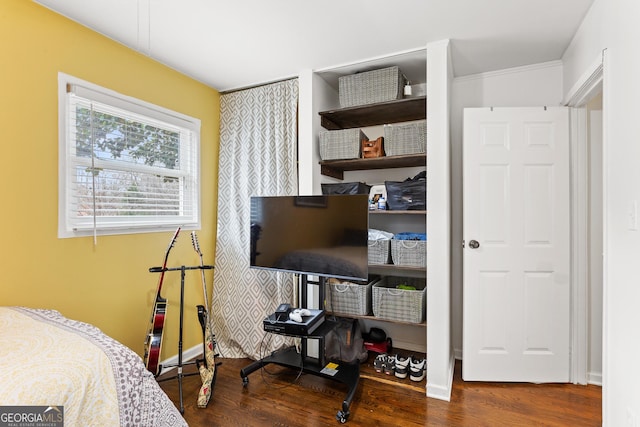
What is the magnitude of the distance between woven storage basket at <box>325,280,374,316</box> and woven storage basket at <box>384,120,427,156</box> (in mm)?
1076

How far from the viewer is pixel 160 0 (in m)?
1.87

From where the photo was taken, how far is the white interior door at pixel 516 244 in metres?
2.43

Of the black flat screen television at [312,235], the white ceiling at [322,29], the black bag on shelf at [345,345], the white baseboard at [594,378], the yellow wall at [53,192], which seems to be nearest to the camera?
the yellow wall at [53,192]

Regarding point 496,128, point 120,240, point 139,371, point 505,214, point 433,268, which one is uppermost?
point 496,128

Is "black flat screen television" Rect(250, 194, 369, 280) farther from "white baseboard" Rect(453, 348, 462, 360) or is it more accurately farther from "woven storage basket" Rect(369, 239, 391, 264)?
"white baseboard" Rect(453, 348, 462, 360)

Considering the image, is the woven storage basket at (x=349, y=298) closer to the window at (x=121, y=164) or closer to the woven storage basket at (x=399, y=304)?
the woven storage basket at (x=399, y=304)

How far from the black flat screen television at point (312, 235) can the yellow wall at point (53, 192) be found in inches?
32.0

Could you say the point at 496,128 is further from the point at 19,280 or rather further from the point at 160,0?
the point at 19,280

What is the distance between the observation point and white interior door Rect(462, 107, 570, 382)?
243cm

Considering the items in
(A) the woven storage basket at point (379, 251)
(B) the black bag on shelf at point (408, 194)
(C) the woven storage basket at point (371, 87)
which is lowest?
(A) the woven storage basket at point (379, 251)

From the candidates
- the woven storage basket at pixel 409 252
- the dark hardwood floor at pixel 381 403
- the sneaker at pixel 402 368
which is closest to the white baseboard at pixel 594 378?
the dark hardwood floor at pixel 381 403

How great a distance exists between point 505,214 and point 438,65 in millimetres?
1182

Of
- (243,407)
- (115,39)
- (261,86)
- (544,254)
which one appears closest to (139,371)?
(243,407)

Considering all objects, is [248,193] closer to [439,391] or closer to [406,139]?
[406,139]
